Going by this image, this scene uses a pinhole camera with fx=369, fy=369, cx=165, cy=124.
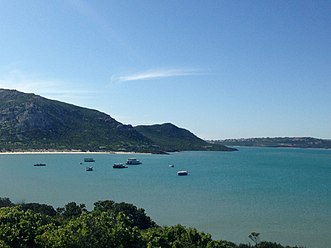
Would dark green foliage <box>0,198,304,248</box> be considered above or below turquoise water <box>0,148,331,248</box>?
above

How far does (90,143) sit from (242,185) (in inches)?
4944

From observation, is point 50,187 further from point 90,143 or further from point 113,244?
point 90,143

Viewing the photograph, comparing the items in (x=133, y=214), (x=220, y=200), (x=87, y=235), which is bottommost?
(x=220, y=200)

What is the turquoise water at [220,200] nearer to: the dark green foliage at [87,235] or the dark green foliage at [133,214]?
the dark green foliage at [133,214]

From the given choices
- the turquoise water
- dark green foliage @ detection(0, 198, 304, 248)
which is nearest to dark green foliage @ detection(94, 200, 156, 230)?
the turquoise water

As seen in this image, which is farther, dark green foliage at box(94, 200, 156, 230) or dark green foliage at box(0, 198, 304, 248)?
dark green foliage at box(94, 200, 156, 230)

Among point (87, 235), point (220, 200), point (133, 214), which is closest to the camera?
point (87, 235)

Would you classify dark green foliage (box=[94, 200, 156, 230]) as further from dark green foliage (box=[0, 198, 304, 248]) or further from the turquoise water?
dark green foliage (box=[0, 198, 304, 248])

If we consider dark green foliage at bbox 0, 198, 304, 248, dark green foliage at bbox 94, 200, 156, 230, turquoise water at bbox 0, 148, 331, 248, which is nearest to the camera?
dark green foliage at bbox 0, 198, 304, 248

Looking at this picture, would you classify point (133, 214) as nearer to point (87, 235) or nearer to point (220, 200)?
point (87, 235)

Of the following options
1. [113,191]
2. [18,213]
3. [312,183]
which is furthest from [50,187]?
[312,183]

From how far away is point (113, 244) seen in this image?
57.1ft

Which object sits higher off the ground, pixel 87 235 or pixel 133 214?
pixel 87 235

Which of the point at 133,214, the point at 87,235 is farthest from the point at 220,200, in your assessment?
the point at 87,235
